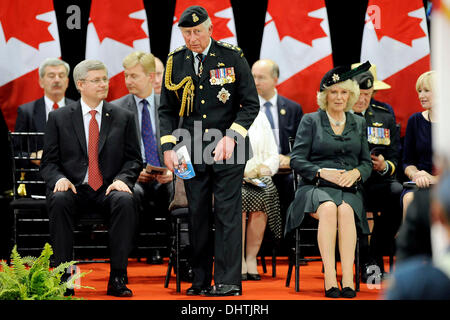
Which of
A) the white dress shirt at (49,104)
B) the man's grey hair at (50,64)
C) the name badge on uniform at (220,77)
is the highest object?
the man's grey hair at (50,64)

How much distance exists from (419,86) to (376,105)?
516 millimetres

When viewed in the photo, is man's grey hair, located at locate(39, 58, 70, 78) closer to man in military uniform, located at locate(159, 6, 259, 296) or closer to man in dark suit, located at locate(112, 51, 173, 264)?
man in dark suit, located at locate(112, 51, 173, 264)

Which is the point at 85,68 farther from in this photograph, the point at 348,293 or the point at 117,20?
the point at 348,293

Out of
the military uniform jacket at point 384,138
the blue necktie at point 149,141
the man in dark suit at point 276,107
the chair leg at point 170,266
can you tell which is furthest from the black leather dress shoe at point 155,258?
the military uniform jacket at point 384,138

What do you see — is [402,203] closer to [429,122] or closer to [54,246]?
[429,122]

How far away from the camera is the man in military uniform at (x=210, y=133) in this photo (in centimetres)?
407

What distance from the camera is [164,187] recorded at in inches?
212

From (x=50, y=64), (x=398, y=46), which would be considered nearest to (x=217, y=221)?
(x=50, y=64)

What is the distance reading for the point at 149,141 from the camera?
5.54 metres

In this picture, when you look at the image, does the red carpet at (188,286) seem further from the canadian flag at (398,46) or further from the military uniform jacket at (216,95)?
the canadian flag at (398,46)

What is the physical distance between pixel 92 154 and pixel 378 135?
2.15 metres

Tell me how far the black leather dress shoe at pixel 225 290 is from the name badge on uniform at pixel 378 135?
1.74 meters

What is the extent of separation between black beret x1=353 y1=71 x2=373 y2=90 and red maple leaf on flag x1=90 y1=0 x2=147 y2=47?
2.00 m
